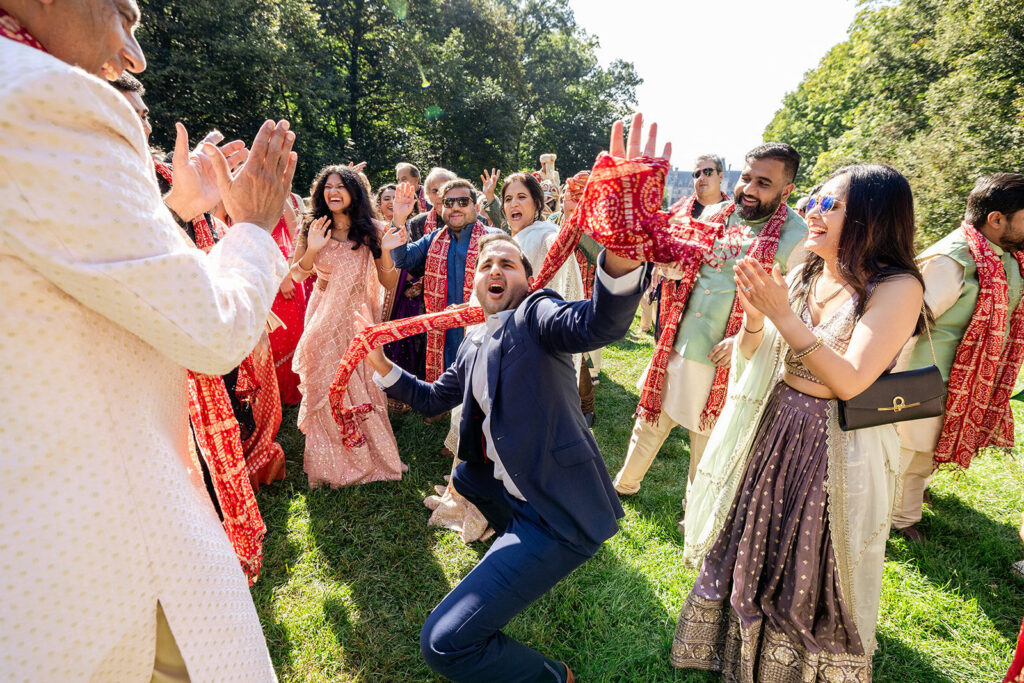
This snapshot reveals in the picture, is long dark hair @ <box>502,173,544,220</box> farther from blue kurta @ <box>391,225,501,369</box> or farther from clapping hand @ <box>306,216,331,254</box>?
clapping hand @ <box>306,216,331,254</box>

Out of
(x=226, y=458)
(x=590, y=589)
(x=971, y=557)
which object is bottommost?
(x=590, y=589)

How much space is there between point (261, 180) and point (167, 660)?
1081mm

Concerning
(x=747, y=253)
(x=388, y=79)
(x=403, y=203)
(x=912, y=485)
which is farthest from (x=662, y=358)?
(x=388, y=79)

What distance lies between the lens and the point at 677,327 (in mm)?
3518

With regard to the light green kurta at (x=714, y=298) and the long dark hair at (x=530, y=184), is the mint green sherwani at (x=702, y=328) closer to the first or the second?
the light green kurta at (x=714, y=298)

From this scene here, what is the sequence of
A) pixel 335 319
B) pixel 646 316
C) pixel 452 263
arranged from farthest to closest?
pixel 646 316
pixel 452 263
pixel 335 319

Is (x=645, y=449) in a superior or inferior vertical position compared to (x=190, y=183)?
inferior

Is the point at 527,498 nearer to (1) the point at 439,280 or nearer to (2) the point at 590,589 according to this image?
(2) the point at 590,589

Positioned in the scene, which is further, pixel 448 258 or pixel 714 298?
pixel 448 258

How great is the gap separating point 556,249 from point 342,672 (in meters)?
2.27

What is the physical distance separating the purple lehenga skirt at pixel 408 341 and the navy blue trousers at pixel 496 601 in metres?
3.31

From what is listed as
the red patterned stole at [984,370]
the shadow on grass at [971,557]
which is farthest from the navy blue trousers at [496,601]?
the red patterned stole at [984,370]

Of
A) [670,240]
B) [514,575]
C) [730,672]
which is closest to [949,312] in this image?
[730,672]

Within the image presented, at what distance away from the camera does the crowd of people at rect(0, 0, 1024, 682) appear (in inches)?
33.7
